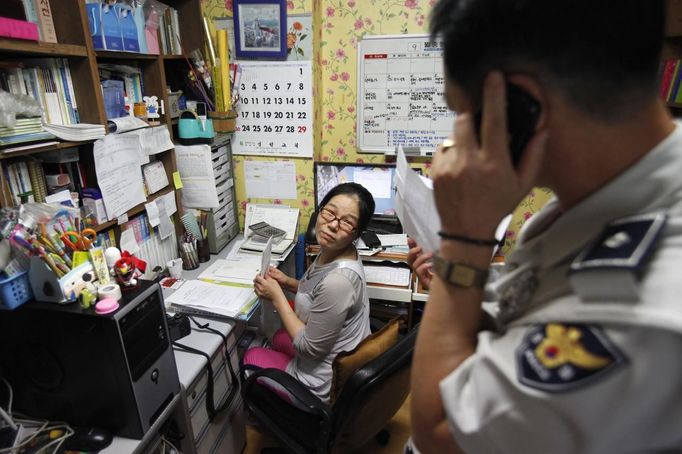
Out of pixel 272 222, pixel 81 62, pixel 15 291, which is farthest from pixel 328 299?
pixel 81 62

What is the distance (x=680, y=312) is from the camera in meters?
0.32

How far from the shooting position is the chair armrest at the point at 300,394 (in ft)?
4.01

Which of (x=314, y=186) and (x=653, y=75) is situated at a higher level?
(x=653, y=75)

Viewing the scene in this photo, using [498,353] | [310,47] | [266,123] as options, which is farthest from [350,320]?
[310,47]

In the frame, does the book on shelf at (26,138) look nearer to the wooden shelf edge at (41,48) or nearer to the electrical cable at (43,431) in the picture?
the wooden shelf edge at (41,48)

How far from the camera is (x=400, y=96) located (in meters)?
2.09

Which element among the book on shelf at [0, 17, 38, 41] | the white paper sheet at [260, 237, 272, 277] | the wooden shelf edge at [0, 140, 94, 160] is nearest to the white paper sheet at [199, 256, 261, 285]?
the white paper sheet at [260, 237, 272, 277]

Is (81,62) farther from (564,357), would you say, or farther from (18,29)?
(564,357)

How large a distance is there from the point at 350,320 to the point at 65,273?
918 millimetres

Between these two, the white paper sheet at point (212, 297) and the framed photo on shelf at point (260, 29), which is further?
the framed photo on shelf at point (260, 29)

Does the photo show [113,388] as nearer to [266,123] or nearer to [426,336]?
[426,336]

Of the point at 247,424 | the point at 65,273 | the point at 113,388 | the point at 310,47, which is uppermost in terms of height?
the point at 310,47

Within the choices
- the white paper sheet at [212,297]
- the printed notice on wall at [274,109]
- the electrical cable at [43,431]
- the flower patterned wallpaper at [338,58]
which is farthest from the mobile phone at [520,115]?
the printed notice on wall at [274,109]

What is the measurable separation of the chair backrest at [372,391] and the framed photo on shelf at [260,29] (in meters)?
1.70
